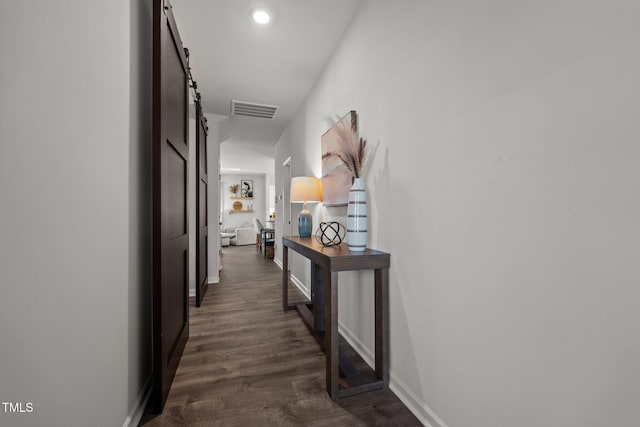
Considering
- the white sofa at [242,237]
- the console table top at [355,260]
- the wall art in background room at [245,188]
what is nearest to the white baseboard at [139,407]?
the console table top at [355,260]

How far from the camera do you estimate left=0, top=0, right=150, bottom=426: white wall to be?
64 cm

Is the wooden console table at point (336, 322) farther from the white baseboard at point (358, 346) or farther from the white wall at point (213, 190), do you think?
the white wall at point (213, 190)

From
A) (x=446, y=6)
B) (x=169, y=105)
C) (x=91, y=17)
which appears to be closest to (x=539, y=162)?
(x=446, y=6)

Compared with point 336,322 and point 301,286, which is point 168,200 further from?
point 301,286

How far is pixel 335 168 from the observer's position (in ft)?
8.05

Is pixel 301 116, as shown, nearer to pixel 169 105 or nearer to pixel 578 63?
pixel 169 105

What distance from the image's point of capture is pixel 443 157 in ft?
4.11

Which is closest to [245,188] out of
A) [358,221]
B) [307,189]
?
[307,189]

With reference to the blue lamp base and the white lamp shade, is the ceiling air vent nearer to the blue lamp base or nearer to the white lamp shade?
the white lamp shade

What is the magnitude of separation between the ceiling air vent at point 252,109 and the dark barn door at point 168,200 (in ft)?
5.38

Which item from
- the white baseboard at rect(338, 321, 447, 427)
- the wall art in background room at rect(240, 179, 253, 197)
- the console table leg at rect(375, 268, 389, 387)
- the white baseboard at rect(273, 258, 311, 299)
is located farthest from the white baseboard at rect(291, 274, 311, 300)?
the wall art in background room at rect(240, 179, 253, 197)

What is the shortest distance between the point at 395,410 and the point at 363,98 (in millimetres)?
1999

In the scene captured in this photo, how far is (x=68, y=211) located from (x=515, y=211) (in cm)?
146

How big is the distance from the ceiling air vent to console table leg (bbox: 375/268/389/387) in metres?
3.04
